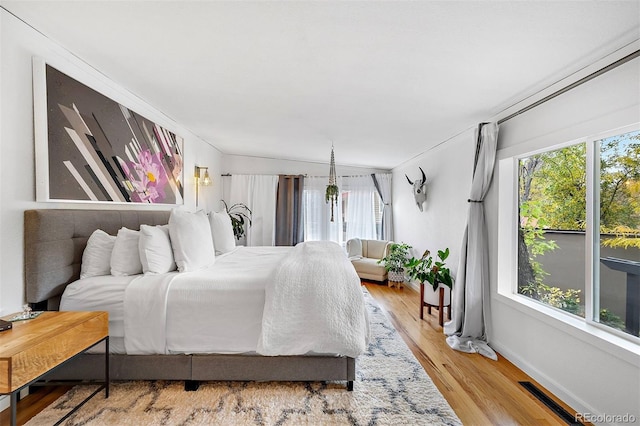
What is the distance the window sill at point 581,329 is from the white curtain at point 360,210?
3.73 meters

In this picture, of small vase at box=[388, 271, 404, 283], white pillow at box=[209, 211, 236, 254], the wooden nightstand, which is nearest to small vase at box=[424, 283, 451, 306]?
small vase at box=[388, 271, 404, 283]

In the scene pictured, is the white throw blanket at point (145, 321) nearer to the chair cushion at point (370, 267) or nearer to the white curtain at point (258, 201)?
the chair cushion at point (370, 267)

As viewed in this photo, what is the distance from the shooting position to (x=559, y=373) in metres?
2.04

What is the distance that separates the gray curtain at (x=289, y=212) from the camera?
597cm

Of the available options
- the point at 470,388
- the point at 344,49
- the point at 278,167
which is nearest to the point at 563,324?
the point at 470,388

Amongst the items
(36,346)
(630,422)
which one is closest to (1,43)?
(36,346)

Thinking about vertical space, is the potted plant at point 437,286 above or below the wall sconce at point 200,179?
below

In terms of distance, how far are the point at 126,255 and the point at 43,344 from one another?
856mm

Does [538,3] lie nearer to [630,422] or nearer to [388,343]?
[630,422]

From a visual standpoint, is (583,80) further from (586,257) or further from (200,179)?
(200,179)

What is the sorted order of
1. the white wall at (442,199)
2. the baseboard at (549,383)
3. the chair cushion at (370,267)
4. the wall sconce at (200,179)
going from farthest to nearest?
the chair cushion at (370,267) → the wall sconce at (200,179) → the white wall at (442,199) → the baseboard at (549,383)

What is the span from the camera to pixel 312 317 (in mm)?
1977

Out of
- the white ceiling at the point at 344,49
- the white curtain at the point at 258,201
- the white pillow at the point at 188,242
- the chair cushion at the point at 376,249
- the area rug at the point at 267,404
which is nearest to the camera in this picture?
the white ceiling at the point at 344,49

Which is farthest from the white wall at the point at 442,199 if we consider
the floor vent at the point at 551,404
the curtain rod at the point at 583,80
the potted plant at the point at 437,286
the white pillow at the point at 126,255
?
the white pillow at the point at 126,255
